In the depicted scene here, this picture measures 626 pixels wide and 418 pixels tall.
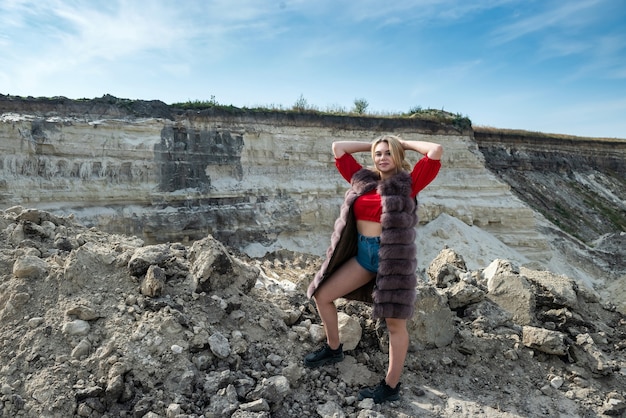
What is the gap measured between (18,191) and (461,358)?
10.1 metres

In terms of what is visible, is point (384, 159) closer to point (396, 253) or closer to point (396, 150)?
point (396, 150)

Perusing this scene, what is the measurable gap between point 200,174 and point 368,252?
993 cm

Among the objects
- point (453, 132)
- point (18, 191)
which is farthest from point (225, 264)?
point (453, 132)

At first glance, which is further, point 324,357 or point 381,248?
point 324,357

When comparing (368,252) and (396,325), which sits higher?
(368,252)

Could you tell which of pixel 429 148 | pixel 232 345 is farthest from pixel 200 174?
pixel 429 148

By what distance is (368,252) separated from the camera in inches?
122

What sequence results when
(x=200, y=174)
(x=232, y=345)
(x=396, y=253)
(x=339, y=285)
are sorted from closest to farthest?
(x=396, y=253) < (x=339, y=285) < (x=232, y=345) < (x=200, y=174)

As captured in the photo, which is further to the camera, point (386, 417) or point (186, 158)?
point (186, 158)

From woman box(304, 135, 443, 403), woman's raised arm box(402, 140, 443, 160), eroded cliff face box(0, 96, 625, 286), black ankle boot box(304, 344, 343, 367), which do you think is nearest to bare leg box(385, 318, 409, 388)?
woman box(304, 135, 443, 403)

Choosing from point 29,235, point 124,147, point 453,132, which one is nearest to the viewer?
point 29,235

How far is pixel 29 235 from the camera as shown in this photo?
13.8ft

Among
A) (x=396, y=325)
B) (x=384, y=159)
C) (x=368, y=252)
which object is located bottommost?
(x=396, y=325)

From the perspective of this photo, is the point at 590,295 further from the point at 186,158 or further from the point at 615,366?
the point at 186,158
